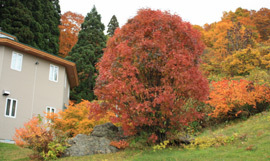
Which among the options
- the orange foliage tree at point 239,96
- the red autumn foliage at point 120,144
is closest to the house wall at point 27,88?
the red autumn foliage at point 120,144

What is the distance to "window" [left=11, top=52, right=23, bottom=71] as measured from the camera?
54.6 feet

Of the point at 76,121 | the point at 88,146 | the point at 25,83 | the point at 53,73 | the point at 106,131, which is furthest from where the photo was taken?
the point at 53,73

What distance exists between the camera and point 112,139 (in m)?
10.5

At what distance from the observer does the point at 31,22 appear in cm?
2697

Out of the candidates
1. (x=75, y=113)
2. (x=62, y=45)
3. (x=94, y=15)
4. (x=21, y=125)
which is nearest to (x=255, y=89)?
(x=75, y=113)

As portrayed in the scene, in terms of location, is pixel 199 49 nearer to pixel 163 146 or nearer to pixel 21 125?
pixel 163 146

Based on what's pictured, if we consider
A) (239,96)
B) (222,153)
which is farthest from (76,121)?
(239,96)

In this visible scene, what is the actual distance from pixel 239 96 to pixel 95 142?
7.54 metres

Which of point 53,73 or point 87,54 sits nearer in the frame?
point 53,73

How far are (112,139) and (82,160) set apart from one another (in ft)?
6.15

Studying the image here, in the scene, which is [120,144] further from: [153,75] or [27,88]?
[27,88]

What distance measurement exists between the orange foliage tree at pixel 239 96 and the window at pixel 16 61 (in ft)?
41.0

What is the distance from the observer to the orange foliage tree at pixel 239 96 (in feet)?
42.3

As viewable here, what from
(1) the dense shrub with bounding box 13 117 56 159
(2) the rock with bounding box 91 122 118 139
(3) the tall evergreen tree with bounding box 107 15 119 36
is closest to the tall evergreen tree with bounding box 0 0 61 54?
(3) the tall evergreen tree with bounding box 107 15 119 36
